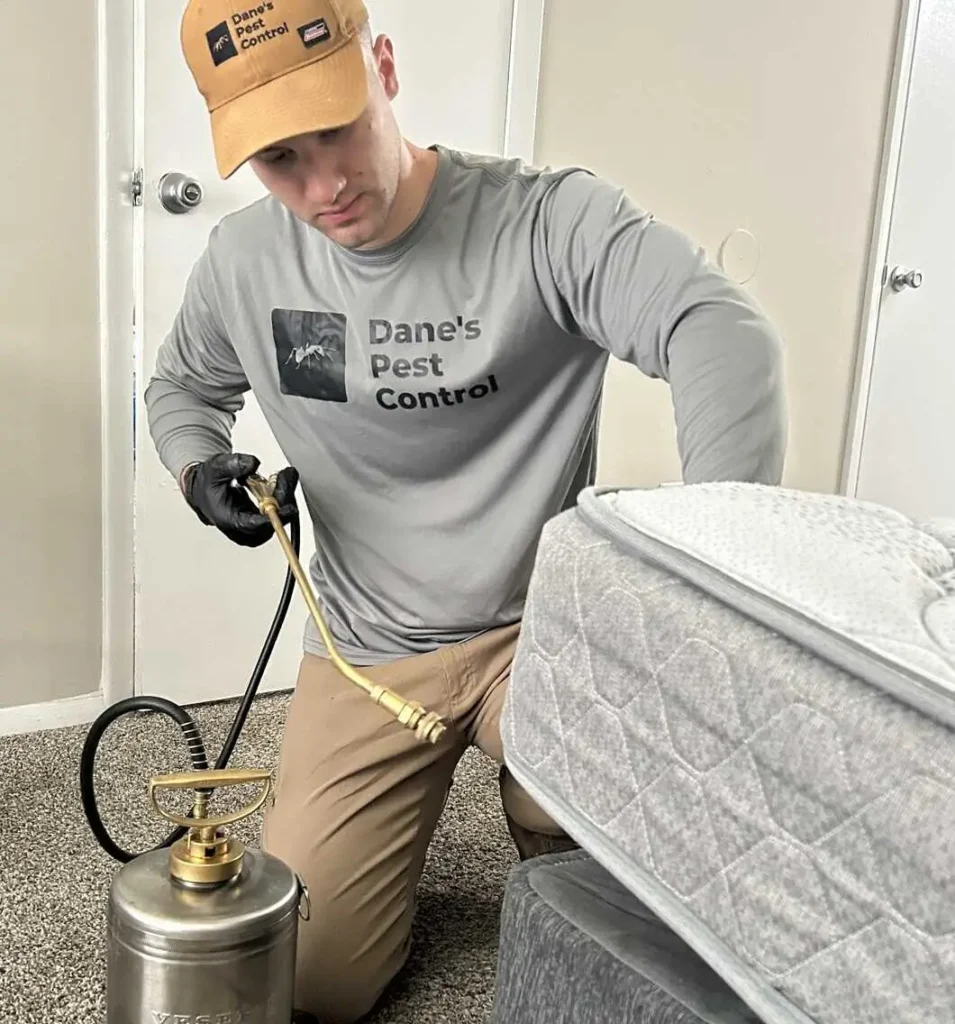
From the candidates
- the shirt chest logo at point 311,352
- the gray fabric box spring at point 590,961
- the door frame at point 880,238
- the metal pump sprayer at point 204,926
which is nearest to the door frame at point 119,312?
the shirt chest logo at point 311,352

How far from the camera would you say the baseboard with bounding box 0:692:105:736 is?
5.53 ft

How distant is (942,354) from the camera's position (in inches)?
108

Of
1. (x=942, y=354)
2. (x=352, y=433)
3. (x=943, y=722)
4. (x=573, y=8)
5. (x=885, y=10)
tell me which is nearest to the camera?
(x=943, y=722)

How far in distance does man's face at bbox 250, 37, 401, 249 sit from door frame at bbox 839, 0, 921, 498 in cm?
182

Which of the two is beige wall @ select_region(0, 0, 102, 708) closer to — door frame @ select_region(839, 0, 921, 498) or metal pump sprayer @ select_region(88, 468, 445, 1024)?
metal pump sprayer @ select_region(88, 468, 445, 1024)

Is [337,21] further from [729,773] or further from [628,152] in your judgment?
[628,152]

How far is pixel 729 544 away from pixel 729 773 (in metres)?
0.09

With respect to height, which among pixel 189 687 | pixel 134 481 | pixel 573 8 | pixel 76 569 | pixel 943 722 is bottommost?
pixel 189 687

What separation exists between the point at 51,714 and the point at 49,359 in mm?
547

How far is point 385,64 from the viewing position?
106 cm

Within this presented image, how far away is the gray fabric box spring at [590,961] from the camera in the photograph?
1.47 feet

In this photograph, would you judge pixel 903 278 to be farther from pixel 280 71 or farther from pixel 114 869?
pixel 114 869

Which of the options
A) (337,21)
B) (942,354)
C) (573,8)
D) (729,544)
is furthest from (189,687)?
(942,354)

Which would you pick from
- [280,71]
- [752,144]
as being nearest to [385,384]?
[280,71]
